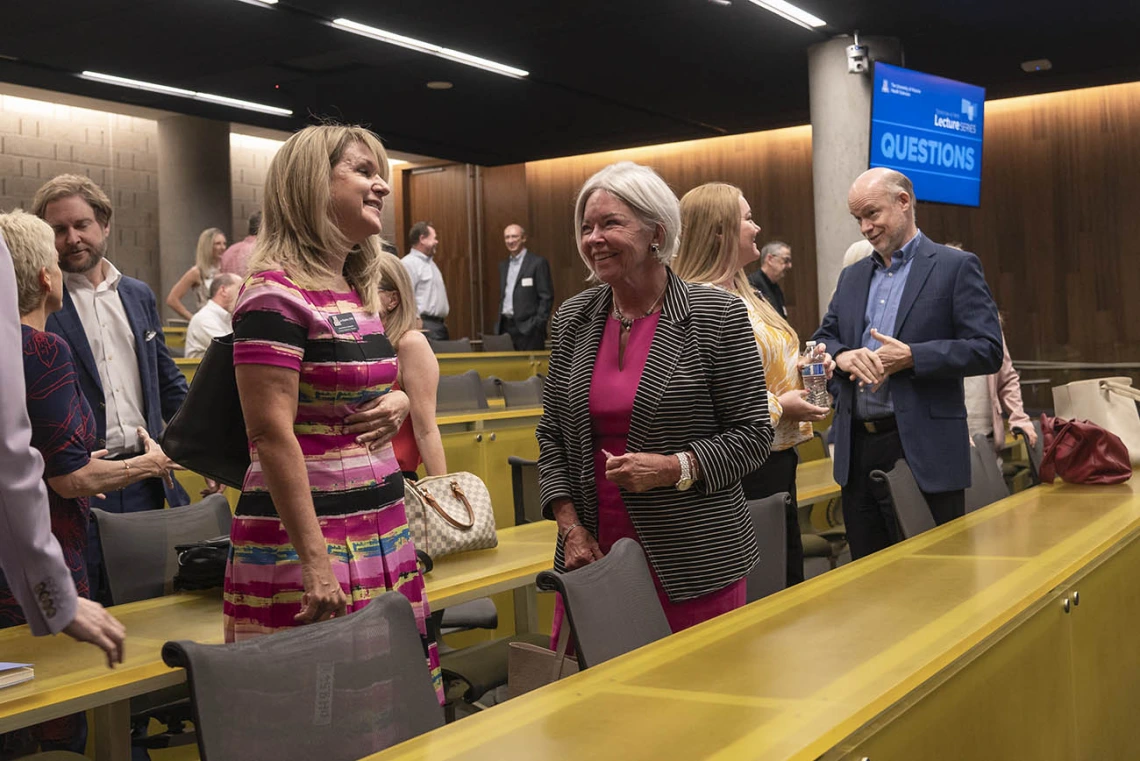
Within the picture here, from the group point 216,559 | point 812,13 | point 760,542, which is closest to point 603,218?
point 760,542

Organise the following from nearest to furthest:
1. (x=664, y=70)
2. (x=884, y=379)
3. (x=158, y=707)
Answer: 1. (x=158, y=707)
2. (x=884, y=379)
3. (x=664, y=70)

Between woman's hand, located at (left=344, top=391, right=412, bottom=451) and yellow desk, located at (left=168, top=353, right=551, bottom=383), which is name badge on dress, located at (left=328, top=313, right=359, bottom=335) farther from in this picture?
yellow desk, located at (left=168, top=353, right=551, bottom=383)

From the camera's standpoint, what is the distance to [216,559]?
2918mm

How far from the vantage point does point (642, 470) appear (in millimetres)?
2363

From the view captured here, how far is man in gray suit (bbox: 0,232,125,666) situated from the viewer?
4.82ft

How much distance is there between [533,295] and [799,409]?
941cm

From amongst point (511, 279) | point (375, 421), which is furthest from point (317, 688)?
point (511, 279)

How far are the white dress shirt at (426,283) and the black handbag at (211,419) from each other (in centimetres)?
868

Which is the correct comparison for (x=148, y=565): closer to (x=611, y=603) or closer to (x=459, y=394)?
(x=611, y=603)

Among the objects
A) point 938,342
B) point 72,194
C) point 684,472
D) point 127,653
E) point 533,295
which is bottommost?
point 127,653

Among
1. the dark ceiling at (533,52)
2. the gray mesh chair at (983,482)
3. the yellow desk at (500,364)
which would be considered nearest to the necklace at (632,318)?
the gray mesh chair at (983,482)

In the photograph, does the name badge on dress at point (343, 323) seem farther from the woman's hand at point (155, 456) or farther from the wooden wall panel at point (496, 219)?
the wooden wall panel at point (496, 219)

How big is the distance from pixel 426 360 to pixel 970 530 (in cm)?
167

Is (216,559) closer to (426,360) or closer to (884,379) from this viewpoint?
(426,360)
